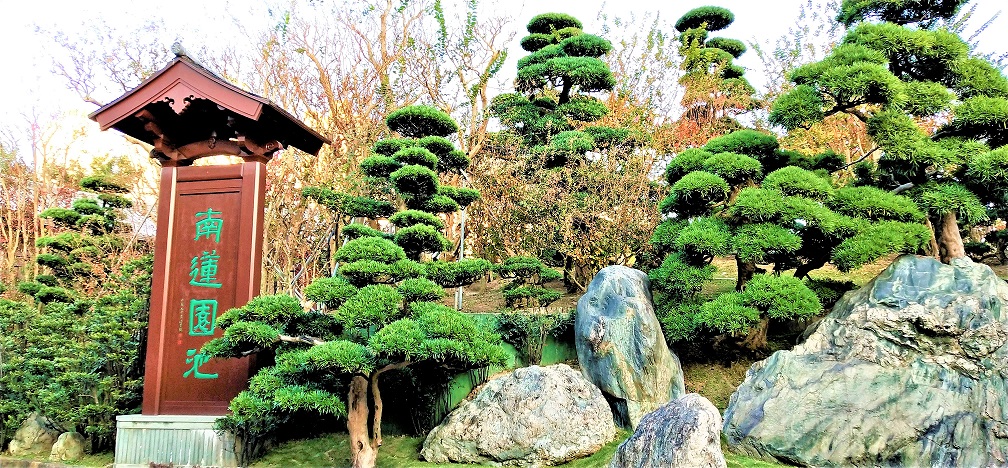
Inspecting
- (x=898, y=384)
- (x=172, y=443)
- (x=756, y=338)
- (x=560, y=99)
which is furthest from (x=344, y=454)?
(x=560, y=99)

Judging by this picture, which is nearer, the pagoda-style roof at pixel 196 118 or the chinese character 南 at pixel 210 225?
the pagoda-style roof at pixel 196 118

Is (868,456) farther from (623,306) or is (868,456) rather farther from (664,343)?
(623,306)

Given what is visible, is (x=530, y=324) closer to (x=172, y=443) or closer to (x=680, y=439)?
(x=680, y=439)

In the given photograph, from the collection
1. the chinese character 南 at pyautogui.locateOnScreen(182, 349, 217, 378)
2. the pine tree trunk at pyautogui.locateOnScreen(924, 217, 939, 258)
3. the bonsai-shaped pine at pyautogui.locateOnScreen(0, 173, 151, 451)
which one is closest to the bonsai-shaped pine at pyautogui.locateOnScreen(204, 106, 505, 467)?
the chinese character 南 at pyautogui.locateOnScreen(182, 349, 217, 378)

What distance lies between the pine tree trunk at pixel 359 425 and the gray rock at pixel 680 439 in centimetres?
208

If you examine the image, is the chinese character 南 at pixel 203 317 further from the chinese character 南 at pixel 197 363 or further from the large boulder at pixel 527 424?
the large boulder at pixel 527 424

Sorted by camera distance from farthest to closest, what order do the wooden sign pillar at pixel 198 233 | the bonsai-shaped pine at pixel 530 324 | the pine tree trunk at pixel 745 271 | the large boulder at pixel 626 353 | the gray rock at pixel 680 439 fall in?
the bonsai-shaped pine at pixel 530 324 < the pine tree trunk at pixel 745 271 < the large boulder at pixel 626 353 < the wooden sign pillar at pixel 198 233 < the gray rock at pixel 680 439

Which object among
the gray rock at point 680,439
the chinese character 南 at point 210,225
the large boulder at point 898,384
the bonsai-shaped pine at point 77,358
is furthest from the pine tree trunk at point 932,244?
the bonsai-shaped pine at point 77,358

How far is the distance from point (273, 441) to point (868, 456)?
4.85m

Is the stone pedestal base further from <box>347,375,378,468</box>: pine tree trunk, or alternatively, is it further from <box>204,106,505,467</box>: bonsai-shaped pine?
<box>347,375,378,468</box>: pine tree trunk

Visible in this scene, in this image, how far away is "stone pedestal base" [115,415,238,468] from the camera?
4805 millimetres

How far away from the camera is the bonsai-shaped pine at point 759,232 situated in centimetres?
512

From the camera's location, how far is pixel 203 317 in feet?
16.9

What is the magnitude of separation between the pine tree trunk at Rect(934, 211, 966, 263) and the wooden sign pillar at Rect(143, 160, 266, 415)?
627 cm
